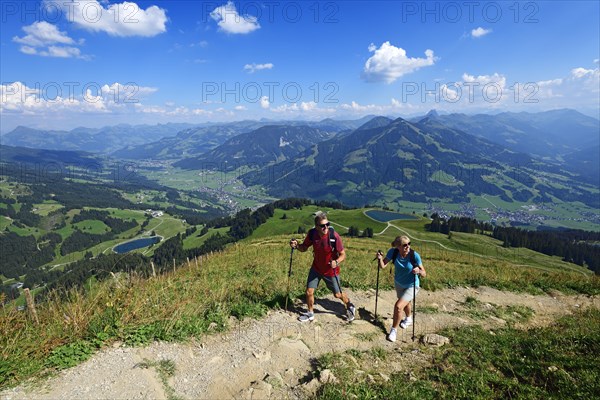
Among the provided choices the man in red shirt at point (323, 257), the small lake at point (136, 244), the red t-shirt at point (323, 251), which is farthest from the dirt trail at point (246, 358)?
the small lake at point (136, 244)

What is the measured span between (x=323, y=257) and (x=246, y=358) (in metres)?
3.67

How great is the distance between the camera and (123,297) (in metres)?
9.02

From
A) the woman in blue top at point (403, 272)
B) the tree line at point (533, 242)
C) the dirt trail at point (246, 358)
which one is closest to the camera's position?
the dirt trail at point (246, 358)

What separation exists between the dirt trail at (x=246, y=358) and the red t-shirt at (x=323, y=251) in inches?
67.6

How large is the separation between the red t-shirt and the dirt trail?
5.64 feet

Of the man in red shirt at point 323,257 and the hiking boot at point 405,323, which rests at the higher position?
the man in red shirt at point 323,257

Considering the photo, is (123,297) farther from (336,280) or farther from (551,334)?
(551,334)

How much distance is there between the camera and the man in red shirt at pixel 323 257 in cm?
966

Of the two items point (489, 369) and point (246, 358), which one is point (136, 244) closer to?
point (246, 358)

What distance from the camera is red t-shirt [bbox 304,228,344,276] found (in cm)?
970

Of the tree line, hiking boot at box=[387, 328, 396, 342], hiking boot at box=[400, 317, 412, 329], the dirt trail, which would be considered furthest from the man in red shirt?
the tree line

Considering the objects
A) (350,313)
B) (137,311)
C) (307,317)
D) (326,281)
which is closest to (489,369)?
(350,313)

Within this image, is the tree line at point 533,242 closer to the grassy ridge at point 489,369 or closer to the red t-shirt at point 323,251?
the grassy ridge at point 489,369

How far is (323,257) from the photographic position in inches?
389
